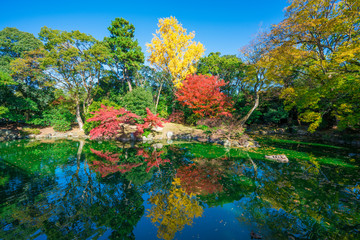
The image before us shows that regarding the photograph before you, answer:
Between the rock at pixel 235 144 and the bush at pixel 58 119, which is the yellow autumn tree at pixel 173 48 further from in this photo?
the bush at pixel 58 119

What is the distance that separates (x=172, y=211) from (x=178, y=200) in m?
0.50

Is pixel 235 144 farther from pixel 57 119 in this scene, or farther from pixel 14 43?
pixel 14 43

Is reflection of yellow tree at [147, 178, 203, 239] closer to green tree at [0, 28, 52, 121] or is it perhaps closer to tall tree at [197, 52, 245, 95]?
tall tree at [197, 52, 245, 95]

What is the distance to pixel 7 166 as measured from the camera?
252 inches

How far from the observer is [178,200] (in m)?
4.10

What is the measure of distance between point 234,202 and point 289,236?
1387 mm

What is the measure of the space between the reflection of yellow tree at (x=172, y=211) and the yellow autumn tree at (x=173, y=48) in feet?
42.7

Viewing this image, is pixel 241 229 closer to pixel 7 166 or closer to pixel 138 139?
pixel 7 166

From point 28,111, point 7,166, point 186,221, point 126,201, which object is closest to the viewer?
point 186,221

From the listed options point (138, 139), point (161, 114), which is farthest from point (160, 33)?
point (138, 139)

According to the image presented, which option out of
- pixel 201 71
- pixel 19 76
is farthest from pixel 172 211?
pixel 19 76

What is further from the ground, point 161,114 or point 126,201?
point 161,114

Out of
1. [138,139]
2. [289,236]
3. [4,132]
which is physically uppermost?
[289,236]

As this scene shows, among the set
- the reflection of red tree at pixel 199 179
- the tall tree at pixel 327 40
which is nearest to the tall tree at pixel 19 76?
the reflection of red tree at pixel 199 179
